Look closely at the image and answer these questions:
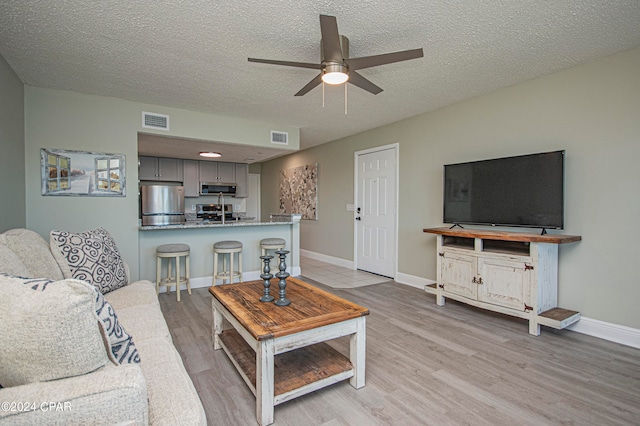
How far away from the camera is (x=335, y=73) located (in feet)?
7.59

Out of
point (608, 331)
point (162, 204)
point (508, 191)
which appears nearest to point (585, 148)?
point (508, 191)

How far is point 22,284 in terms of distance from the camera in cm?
91

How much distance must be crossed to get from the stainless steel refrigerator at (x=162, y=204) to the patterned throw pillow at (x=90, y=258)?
144 inches

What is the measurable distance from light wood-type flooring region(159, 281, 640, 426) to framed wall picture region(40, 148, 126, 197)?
5.88 feet

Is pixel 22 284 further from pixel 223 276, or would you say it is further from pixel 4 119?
pixel 223 276

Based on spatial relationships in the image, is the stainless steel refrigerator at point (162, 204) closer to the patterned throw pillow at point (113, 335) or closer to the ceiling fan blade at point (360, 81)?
the ceiling fan blade at point (360, 81)

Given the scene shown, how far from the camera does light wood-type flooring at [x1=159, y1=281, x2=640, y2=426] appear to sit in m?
1.74

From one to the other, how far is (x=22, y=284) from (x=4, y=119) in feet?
8.94

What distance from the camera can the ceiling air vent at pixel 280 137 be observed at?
4.88 metres

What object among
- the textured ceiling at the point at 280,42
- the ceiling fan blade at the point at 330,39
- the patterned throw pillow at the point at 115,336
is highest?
the textured ceiling at the point at 280,42

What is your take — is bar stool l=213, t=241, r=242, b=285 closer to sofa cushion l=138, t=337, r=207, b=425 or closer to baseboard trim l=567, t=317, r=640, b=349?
sofa cushion l=138, t=337, r=207, b=425

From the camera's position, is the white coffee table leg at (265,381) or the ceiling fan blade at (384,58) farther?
the ceiling fan blade at (384,58)

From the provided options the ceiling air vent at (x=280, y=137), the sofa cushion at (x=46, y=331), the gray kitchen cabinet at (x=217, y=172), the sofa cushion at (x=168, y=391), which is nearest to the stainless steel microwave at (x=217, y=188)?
the gray kitchen cabinet at (x=217, y=172)

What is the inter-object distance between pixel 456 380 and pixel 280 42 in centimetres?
273
